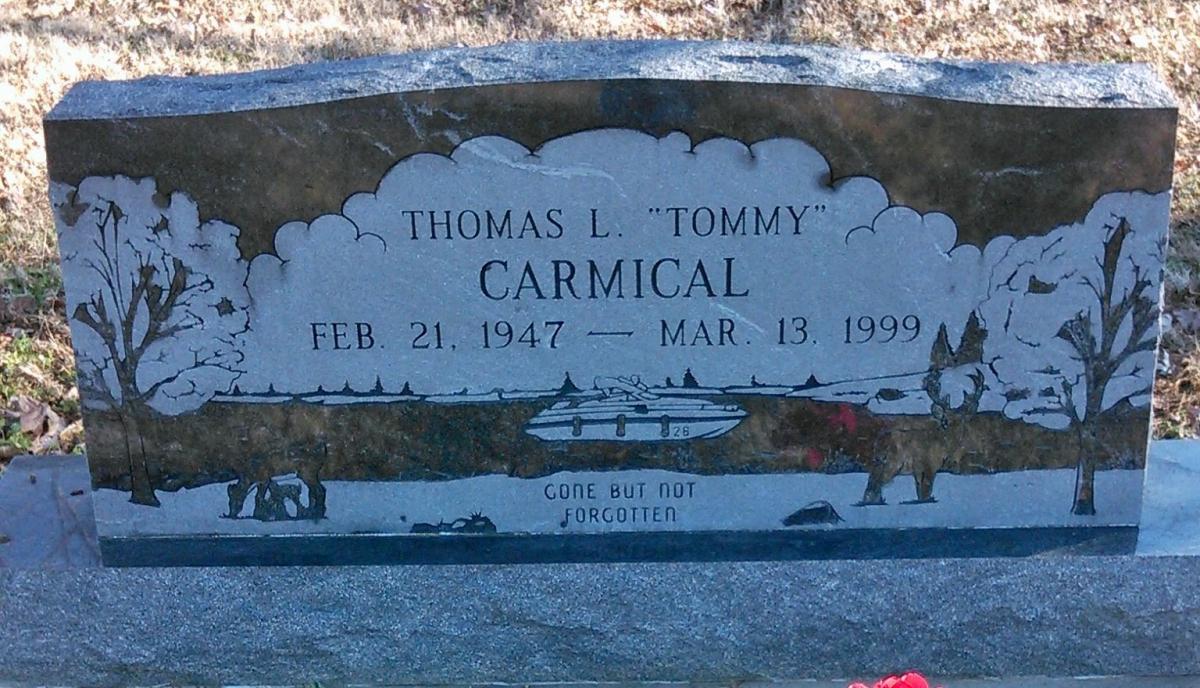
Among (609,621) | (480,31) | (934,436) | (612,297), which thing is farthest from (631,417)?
(480,31)

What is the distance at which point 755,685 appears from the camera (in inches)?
124

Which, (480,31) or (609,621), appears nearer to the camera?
(609,621)

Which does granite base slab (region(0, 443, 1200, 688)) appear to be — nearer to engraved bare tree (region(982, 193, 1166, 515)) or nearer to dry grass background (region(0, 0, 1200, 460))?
engraved bare tree (region(982, 193, 1166, 515))

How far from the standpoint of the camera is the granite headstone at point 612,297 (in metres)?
2.78

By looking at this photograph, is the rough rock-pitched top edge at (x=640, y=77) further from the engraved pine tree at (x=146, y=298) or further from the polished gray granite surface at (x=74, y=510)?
the polished gray granite surface at (x=74, y=510)

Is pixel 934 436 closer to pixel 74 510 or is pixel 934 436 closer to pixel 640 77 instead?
pixel 640 77

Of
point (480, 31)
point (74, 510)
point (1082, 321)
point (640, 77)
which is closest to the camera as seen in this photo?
point (640, 77)

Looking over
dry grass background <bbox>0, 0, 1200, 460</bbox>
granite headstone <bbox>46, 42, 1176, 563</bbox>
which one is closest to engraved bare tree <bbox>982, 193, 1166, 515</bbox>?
granite headstone <bbox>46, 42, 1176, 563</bbox>

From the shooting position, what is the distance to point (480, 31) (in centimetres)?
782

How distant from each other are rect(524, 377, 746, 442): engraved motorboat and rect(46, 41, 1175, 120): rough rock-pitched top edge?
69 cm

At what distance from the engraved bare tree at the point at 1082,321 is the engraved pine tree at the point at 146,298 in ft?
5.35

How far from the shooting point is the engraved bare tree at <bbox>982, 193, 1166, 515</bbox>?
9.36ft

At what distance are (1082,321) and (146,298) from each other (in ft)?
6.51

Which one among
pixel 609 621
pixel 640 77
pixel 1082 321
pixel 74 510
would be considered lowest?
pixel 609 621
